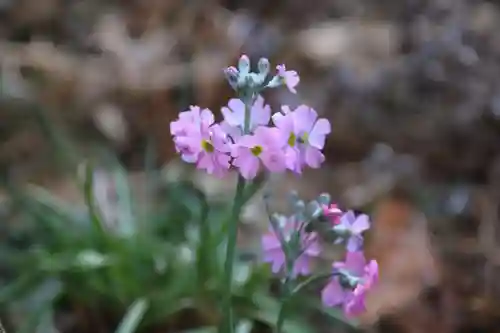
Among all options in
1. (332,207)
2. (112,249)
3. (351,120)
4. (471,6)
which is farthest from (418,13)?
(332,207)

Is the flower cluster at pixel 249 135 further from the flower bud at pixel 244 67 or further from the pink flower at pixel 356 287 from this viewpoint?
the pink flower at pixel 356 287

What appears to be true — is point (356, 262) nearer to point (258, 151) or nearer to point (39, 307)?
point (258, 151)

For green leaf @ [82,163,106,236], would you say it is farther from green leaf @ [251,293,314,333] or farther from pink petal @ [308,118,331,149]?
pink petal @ [308,118,331,149]

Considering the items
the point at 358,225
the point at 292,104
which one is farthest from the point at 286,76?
the point at 292,104

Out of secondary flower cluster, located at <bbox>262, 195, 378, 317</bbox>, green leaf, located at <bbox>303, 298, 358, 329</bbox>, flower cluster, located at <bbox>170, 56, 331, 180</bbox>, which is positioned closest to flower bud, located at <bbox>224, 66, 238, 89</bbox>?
flower cluster, located at <bbox>170, 56, 331, 180</bbox>

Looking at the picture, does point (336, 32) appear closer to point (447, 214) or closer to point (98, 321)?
point (447, 214)
